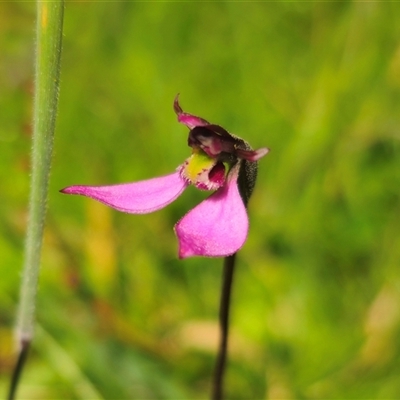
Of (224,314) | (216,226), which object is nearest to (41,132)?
(216,226)

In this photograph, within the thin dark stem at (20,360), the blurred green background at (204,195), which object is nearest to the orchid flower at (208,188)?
the thin dark stem at (20,360)

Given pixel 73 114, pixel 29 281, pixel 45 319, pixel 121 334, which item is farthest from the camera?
pixel 73 114

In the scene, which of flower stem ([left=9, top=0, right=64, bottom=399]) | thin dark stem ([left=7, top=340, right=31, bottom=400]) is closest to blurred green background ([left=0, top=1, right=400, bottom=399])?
thin dark stem ([left=7, top=340, right=31, bottom=400])

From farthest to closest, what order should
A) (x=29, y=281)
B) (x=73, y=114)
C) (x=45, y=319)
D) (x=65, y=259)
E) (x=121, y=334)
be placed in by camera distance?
(x=73, y=114) < (x=65, y=259) < (x=121, y=334) < (x=45, y=319) < (x=29, y=281)

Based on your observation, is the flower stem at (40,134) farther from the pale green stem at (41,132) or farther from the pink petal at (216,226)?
the pink petal at (216,226)

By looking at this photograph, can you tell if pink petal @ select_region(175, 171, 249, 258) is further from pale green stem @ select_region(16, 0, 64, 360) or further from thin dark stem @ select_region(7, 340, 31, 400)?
thin dark stem @ select_region(7, 340, 31, 400)

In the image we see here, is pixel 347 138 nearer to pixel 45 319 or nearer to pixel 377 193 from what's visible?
pixel 377 193

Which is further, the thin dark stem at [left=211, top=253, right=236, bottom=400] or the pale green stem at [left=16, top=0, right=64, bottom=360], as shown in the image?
the thin dark stem at [left=211, top=253, right=236, bottom=400]

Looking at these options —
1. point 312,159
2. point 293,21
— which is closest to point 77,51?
point 293,21
